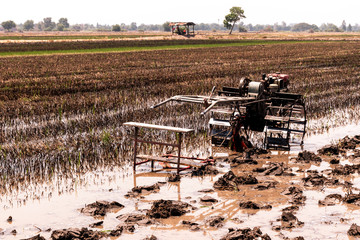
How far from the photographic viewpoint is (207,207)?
7539mm

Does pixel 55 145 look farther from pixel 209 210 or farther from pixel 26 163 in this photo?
pixel 209 210

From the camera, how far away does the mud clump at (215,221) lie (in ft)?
22.3

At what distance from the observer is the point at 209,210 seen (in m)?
7.41

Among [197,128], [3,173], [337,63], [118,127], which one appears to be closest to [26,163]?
[3,173]

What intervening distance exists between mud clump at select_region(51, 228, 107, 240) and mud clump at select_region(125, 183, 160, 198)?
1734mm

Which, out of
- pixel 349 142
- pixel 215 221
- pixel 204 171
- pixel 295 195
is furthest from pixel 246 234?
pixel 349 142

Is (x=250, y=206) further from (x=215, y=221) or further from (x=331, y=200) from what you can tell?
(x=331, y=200)

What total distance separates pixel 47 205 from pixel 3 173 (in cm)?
201

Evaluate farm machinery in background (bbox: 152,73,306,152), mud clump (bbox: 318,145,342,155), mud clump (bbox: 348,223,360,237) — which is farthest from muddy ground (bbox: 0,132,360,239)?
farm machinery in background (bbox: 152,73,306,152)

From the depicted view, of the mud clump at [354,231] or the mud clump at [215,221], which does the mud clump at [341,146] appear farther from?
the mud clump at [215,221]

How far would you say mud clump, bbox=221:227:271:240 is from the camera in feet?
20.4

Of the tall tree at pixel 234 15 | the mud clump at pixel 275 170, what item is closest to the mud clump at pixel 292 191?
the mud clump at pixel 275 170

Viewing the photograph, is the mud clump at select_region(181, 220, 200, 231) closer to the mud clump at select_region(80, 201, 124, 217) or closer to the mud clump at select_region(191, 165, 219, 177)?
the mud clump at select_region(80, 201, 124, 217)

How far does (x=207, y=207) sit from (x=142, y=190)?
1424 millimetres
